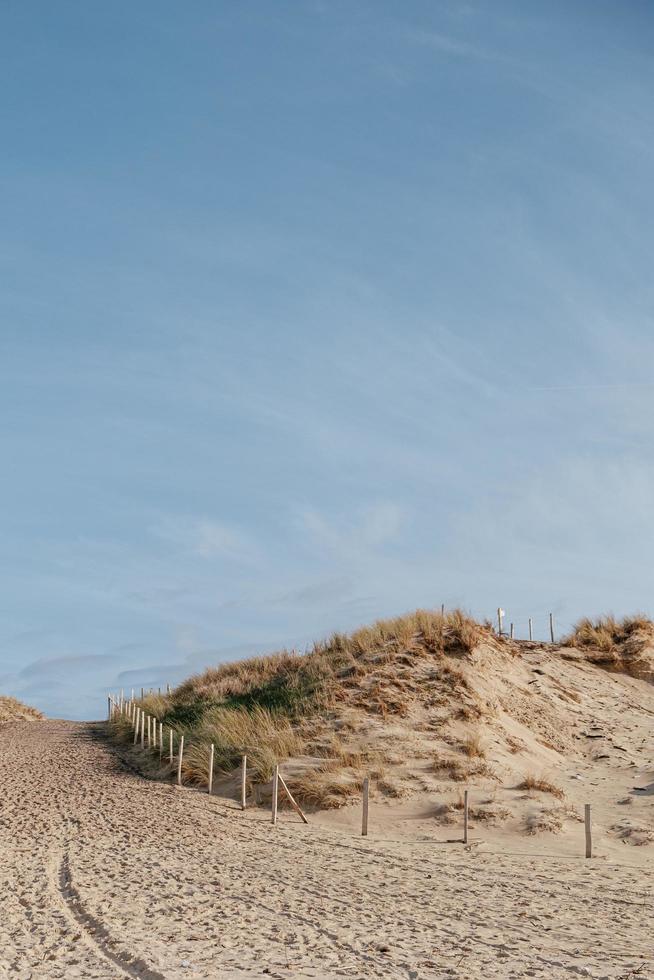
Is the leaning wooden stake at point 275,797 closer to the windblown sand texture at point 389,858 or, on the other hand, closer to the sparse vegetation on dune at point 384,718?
the windblown sand texture at point 389,858

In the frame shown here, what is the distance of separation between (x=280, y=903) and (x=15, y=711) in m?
43.9

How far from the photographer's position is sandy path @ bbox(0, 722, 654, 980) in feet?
33.0

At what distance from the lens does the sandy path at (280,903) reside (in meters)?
10.0

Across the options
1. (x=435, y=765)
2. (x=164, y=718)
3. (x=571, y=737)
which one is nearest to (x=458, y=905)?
(x=435, y=765)

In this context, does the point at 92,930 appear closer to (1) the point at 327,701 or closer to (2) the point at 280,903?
(2) the point at 280,903

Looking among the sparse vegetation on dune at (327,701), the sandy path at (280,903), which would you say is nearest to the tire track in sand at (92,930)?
the sandy path at (280,903)

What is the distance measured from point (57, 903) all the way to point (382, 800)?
9501 millimetres

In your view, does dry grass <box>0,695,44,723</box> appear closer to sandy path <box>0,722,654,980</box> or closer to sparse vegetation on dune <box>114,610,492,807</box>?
sparse vegetation on dune <box>114,610,492,807</box>

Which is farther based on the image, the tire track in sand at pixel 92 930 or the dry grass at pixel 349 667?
the dry grass at pixel 349 667

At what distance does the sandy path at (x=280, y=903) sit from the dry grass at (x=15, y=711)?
31.2m

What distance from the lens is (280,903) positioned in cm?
1283

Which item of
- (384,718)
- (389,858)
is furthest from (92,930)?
(384,718)

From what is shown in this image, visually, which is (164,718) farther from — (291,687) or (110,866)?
(110,866)

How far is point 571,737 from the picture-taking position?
27.2 meters
